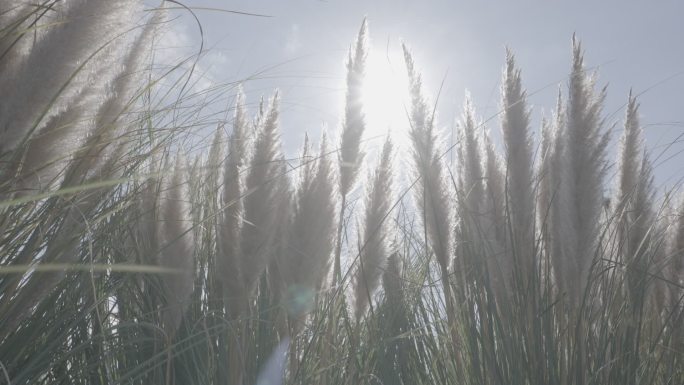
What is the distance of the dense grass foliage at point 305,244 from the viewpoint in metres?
1.97

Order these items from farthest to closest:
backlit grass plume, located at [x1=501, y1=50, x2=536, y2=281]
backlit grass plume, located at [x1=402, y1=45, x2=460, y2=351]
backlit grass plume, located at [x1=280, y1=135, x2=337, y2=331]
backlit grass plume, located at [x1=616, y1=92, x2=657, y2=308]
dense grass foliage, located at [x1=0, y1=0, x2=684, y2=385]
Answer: backlit grass plume, located at [x1=616, y1=92, x2=657, y2=308]
backlit grass plume, located at [x1=402, y1=45, x2=460, y2=351]
backlit grass plume, located at [x1=501, y1=50, x2=536, y2=281]
backlit grass plume, located at [x1=280, y1=135, x2=337, y2=331]
dense grass foliage, located at [x1=0, y1=0, x2=684, y2=385]

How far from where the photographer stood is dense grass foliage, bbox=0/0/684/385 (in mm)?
1972

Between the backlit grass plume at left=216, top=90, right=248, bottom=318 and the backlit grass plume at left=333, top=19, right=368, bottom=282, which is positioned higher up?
the backlit grass plume at left=333, top=19, right=368, bottom=282

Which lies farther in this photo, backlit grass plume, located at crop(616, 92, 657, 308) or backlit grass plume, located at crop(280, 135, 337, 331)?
backlit grass plume, located at crop(616, 92, 657, 308)

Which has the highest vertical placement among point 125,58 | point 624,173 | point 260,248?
point 125,58

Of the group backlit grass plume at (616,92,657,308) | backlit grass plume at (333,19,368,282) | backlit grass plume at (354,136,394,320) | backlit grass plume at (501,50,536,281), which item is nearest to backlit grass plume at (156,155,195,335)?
backlit grass plume at (354,136,394,320)

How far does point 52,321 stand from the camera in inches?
91.4

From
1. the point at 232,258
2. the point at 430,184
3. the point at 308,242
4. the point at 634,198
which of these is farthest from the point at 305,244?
the point at 634,198

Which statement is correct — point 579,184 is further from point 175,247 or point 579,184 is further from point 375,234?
point 175,247

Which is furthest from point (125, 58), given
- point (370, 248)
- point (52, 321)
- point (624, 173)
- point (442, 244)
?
point (624, 173)

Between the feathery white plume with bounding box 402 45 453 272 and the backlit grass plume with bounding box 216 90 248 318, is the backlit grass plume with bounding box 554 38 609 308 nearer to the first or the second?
the feathery white plume with bounding box 402 45 453 272

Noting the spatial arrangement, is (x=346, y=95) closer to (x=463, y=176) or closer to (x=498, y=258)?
(x=463, y=176)

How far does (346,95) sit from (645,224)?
5.31ft

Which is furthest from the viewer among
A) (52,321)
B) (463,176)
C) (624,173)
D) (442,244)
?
(624,173)
